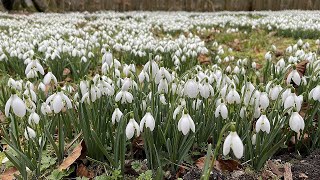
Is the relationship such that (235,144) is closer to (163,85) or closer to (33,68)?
(163,85)

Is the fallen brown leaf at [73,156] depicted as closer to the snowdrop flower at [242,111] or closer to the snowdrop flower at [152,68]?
the snowdrop flower at [152,68]

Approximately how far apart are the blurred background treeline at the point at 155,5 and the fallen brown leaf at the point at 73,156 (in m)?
16.8

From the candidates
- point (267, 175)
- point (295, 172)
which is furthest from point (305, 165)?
point (267, 175)

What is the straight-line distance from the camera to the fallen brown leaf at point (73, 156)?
6.96 feet

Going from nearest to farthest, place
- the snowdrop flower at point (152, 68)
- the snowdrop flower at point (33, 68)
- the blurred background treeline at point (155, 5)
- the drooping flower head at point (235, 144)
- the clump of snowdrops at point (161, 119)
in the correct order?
the drooping flower head at point (235, 144) < the clump of snowdrops at point (161, 119) < the snowdrop flower at point (152, 68) < the snowdrop flower at point (33, 68) < the blurred background treeline at point (155, 5)

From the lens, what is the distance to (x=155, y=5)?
20016 mm

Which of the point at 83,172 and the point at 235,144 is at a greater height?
the point at 235,144

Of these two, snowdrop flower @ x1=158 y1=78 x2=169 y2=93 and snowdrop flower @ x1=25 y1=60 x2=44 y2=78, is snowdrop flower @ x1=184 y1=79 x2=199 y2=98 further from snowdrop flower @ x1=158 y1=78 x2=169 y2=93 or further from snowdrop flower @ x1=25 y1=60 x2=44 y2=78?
snowdrop flower @ x1=25 y1=60 x2=44 y2=78

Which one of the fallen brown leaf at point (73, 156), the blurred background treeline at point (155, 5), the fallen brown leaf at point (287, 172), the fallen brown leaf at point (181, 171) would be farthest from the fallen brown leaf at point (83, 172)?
the blurred background treeline at point (155, 5)

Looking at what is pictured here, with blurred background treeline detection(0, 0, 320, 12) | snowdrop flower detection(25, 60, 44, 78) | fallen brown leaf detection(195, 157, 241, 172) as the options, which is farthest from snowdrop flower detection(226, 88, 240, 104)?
blurred background treeline detection(0, 0, 320, 12)

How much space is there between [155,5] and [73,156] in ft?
60.7

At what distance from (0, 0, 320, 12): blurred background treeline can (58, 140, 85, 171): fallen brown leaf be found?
16.8 meters

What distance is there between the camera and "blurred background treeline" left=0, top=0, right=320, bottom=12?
18.1m

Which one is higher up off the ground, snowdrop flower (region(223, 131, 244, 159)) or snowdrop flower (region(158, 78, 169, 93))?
snowdrop flower (region(158, 78, 169, 93))
